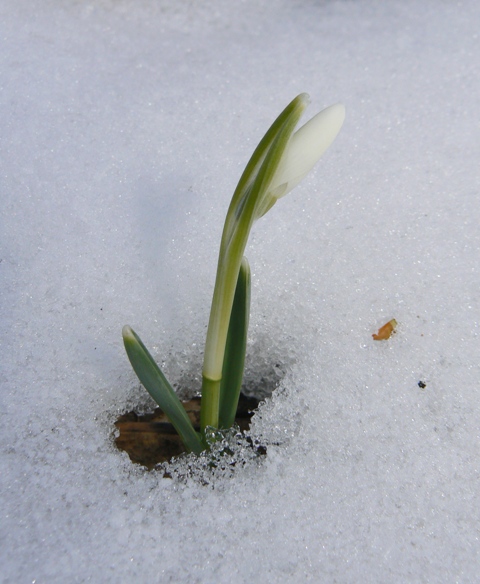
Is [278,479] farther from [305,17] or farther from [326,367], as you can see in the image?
[305,17]

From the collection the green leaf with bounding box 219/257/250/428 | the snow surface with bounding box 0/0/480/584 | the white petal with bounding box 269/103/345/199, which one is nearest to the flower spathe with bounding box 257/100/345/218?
the white petal with bounding box 269/103/345/199

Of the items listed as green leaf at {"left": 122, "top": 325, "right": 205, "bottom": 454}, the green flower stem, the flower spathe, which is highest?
the flower spathe

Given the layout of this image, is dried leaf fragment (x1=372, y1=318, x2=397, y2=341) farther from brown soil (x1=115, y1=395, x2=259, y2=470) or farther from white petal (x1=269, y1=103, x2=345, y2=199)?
white petal (x1=269, y1=103, x2=345, y2=199)

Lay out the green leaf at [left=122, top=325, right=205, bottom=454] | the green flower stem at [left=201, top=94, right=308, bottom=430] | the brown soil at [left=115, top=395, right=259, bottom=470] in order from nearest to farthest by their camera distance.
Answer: the green flower stem at [left=201, top=94, right=308, bottom=430]
the green leaf at [left=122, top=325, right=205, bottom=454]
the brown soil at [left=115, top=395, right=259, bottom=470]

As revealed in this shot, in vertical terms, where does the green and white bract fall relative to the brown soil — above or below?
above

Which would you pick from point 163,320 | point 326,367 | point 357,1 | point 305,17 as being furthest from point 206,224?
point 357,1

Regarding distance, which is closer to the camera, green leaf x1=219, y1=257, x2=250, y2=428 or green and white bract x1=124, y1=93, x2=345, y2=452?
green and white bract x1=124, y1=93, x2=345, y2=452

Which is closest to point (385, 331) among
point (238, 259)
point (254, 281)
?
point (254, 281)
